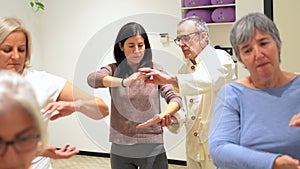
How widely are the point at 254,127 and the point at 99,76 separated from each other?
811 millimetres

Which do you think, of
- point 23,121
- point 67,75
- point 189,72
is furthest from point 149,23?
point 67,75

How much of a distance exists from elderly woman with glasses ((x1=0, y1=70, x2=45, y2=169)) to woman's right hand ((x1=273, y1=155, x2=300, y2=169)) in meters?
0.68

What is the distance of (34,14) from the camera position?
438 centimetres

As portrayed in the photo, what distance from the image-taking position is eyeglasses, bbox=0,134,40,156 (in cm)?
58

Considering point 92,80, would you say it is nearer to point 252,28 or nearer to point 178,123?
point 178,123

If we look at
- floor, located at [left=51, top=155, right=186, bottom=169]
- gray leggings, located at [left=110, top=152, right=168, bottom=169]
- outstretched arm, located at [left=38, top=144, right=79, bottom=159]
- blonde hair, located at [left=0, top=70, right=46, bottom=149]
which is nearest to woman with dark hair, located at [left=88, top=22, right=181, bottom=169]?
gray leggings, located at [left=110, top=152, right=168, bottom=169]

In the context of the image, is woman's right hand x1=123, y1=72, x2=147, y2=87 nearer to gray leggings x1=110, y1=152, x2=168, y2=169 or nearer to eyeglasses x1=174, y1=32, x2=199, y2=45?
eyeglasses x1=174, y1=32, x2=199, y2=45

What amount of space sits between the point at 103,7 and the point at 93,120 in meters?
2.82

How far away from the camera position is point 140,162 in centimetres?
190

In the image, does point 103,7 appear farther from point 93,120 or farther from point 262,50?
point 262,50

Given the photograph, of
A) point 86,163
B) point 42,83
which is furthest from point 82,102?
point 86,163

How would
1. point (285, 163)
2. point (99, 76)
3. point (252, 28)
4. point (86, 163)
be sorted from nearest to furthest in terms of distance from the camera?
point (285, 163)
point (252, 28)
point (99, 76)
point (86, 163)

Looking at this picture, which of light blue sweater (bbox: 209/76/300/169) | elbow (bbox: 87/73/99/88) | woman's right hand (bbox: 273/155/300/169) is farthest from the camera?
elbow (bbox: 87/73/99/88)

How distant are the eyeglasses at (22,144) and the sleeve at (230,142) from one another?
653 millimetres
